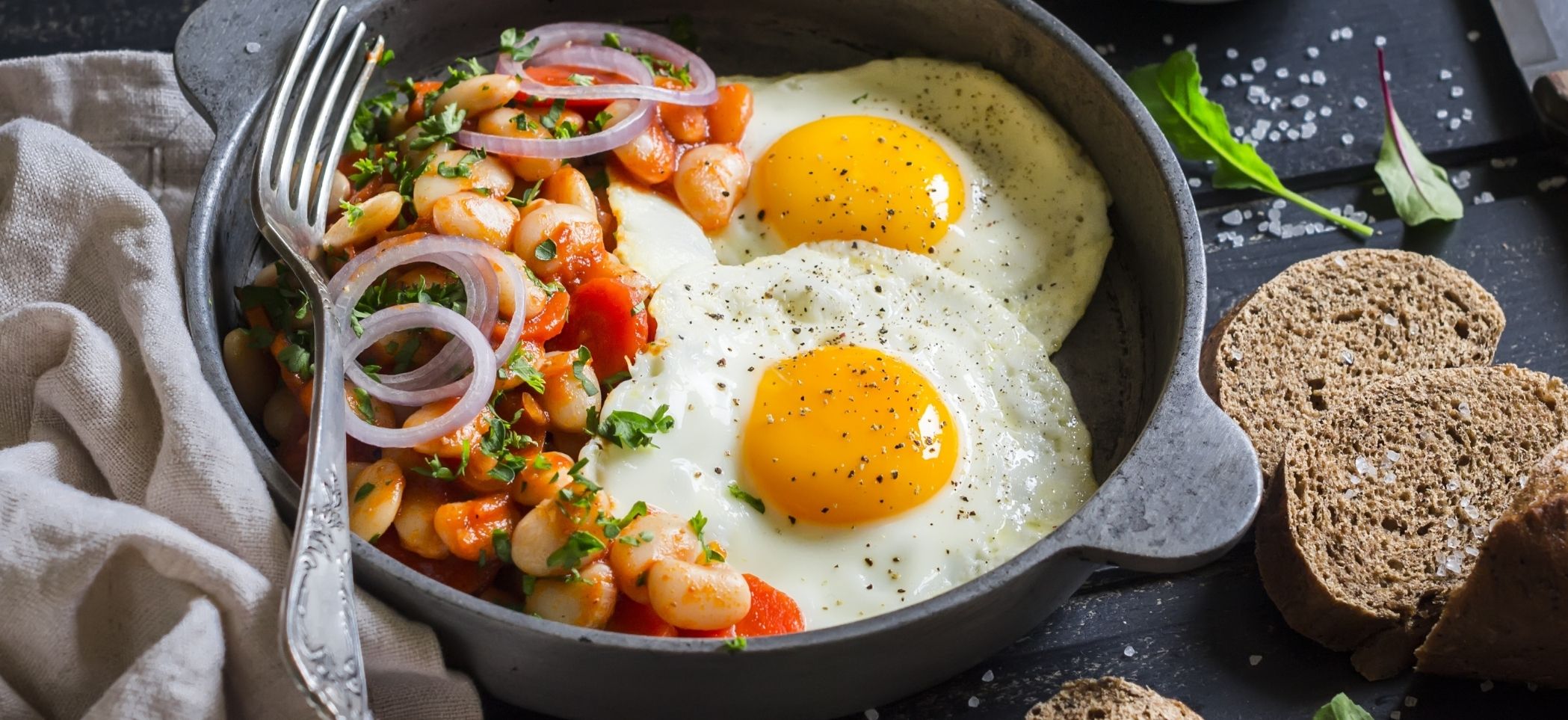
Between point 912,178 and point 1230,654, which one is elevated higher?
point 912,178

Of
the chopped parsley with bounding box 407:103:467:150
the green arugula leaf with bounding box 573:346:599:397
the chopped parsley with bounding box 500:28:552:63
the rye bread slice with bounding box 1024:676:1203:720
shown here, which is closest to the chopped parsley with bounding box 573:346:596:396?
the green arugula leaf with bounding box 573:346:599:397

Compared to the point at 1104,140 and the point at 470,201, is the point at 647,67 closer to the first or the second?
the point at 470,201

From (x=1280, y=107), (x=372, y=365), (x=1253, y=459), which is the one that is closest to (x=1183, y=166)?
(x=1280, y=107)

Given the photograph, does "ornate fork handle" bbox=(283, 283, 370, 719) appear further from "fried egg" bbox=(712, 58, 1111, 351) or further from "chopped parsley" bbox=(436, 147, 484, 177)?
"fried egg" bbox=(712, 58, 1111, 351)

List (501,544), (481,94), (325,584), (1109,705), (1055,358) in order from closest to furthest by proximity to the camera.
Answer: (325,584), (501,544), (1109,705), (481,94), (1055,358)

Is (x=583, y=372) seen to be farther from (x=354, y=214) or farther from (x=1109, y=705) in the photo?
(x=1109, y=705)

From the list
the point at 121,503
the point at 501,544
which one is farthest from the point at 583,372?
the point at 121,503
